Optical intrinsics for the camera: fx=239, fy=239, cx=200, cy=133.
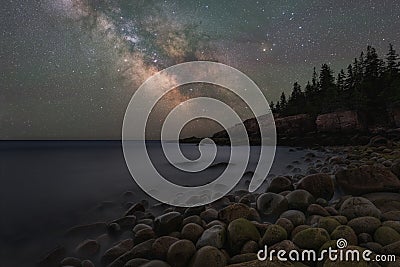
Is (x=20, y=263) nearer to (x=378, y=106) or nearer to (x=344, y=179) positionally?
(x=344, y=179)

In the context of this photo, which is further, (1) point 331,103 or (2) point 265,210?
(1) point 331,103

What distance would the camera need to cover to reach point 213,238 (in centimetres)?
389

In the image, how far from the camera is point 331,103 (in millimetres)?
35000

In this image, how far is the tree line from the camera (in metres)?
28.8

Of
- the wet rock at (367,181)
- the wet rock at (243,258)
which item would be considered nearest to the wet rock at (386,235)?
the wet rock at (243,258)

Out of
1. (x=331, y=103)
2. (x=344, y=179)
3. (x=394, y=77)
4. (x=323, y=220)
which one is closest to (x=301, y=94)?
(x=331, y=103)

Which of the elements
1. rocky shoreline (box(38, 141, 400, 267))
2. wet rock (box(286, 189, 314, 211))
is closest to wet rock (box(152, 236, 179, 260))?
rocky shoreline (box(38, 141, 400, 267))

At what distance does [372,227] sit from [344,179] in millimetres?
2804

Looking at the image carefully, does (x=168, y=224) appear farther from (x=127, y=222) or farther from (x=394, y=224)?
(x=394, y=224)

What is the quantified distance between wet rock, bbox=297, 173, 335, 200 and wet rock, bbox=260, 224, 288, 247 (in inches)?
103

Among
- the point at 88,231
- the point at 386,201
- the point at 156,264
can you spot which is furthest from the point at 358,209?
the point at 88,231

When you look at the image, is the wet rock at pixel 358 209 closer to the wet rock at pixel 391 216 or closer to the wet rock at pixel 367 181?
the wet rock at pixel 391 216

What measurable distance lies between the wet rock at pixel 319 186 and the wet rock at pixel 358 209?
1406 mm

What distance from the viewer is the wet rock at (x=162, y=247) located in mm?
3816
